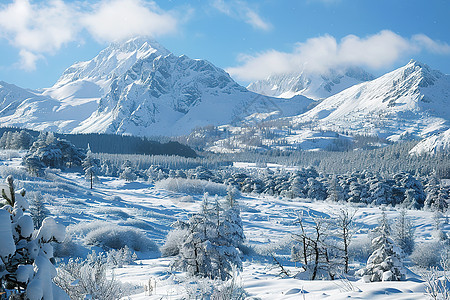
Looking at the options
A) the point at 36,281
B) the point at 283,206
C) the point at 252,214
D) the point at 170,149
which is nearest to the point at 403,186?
the point at 283,206

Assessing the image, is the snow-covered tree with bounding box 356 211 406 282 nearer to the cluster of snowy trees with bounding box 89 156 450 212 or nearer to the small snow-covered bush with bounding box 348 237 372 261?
the small snow-covered bush with bounding box 348 237 372 261

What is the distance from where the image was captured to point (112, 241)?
2230cm

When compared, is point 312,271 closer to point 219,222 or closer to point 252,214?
point 219,222

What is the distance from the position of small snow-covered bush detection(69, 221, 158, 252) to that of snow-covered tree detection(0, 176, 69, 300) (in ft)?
65.6

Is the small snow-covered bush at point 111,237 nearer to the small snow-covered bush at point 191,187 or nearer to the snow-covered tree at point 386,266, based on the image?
the snow-covered tree at point 386,266

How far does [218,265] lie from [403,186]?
4701cm

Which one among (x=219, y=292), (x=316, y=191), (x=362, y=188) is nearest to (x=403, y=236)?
(x=219, y=292)

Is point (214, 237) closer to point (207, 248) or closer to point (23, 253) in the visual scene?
point (207, 248)

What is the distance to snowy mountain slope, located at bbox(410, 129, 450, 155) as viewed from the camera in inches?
5160

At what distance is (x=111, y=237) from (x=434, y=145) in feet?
488

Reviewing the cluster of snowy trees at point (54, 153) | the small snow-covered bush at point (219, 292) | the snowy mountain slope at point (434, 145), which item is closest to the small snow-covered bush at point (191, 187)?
the cluster of snowy trees at point (54, 153)

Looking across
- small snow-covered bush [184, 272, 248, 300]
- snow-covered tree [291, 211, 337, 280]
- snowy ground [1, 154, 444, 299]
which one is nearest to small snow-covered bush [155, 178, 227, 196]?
snowy ground [1, 154, 444, 299]

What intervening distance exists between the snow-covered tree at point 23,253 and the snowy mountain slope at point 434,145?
14901 centimetres

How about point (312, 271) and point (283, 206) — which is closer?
point (312, 271)
